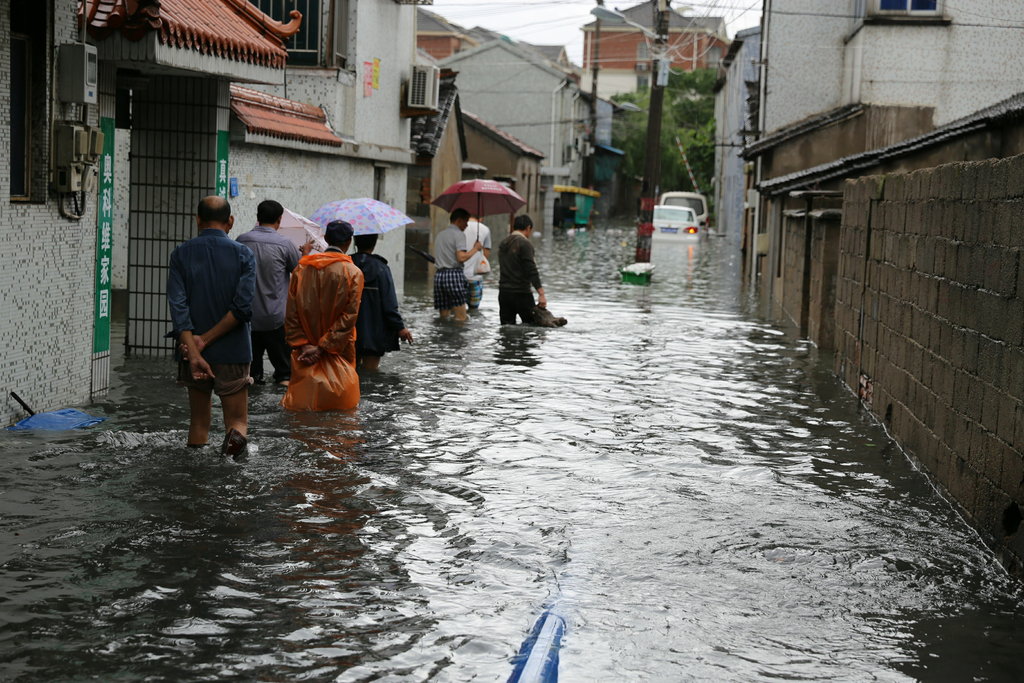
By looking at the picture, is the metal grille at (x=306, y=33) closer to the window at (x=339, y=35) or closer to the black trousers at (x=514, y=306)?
the window at (x=339, y=35)

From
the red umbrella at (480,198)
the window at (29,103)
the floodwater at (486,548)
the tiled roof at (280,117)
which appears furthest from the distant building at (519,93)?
the window at (29,103)

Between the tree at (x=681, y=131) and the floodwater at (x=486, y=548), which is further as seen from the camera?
the tree at (x=681, y=131)

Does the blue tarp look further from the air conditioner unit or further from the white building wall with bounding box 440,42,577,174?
the white building wall with bounding box 440,42,577,174

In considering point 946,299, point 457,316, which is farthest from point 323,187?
point 946,299

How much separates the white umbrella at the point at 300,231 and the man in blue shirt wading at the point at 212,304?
4.24 meters

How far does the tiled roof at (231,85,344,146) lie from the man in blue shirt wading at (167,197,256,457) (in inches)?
254

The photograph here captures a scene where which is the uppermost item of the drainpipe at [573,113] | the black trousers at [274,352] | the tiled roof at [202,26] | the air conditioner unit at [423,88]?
the drainpipe at [573,113]

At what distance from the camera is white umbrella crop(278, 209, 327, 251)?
41.8 ft

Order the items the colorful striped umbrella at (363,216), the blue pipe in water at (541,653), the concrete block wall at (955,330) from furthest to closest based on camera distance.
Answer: the colorful striped umbrella at (363,216) → the concrete block wall at (955,330) → the blue pipe in water at (541,653)

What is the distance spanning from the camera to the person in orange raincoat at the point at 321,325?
34.2ft

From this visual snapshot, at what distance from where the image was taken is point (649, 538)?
7.03 meters

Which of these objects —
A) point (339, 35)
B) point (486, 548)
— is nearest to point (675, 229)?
point (339, 35)

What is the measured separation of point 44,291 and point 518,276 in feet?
29.0

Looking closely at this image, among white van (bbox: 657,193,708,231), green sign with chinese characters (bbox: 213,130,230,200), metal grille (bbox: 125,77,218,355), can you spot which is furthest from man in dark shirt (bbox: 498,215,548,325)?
white van (bbox: 657,193,708,231)
